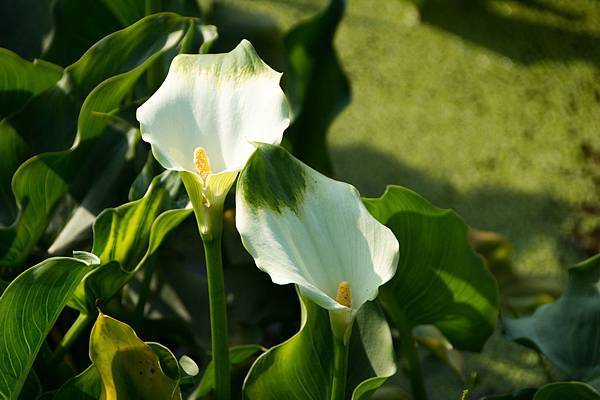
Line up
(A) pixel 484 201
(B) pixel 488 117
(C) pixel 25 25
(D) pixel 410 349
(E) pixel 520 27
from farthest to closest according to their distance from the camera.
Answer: (E) pixel 520 27, (B) pixel 488 117, (A) pixel 484 201, (C) pixel 25 25, (D) pixel 410 349

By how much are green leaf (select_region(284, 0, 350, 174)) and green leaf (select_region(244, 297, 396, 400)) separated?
20.4 inches

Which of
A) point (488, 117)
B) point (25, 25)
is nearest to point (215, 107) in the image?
point (25, 25)

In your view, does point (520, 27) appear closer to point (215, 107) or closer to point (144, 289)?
point (144, 289)

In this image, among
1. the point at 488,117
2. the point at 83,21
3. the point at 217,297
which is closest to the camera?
the point at 217,297

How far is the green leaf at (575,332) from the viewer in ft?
3.70

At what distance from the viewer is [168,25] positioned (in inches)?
47.6

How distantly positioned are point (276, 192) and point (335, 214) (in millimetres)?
51

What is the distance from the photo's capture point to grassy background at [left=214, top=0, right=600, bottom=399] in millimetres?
1891

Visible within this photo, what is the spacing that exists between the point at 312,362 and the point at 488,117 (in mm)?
1137

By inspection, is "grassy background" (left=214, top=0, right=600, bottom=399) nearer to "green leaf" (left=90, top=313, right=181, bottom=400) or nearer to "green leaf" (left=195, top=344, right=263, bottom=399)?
"green leaf" (left=195, top=344, right=263, bottom=399)

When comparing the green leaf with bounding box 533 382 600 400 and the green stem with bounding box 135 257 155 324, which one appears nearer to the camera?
the green leaf with bounding box 533 382 600 400

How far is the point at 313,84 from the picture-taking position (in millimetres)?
1528

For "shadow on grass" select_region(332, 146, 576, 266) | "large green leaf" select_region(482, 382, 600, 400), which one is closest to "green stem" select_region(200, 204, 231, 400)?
"large green leaf" select_region(482, 382, 600, 400)

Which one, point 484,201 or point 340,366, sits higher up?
point 340,366
